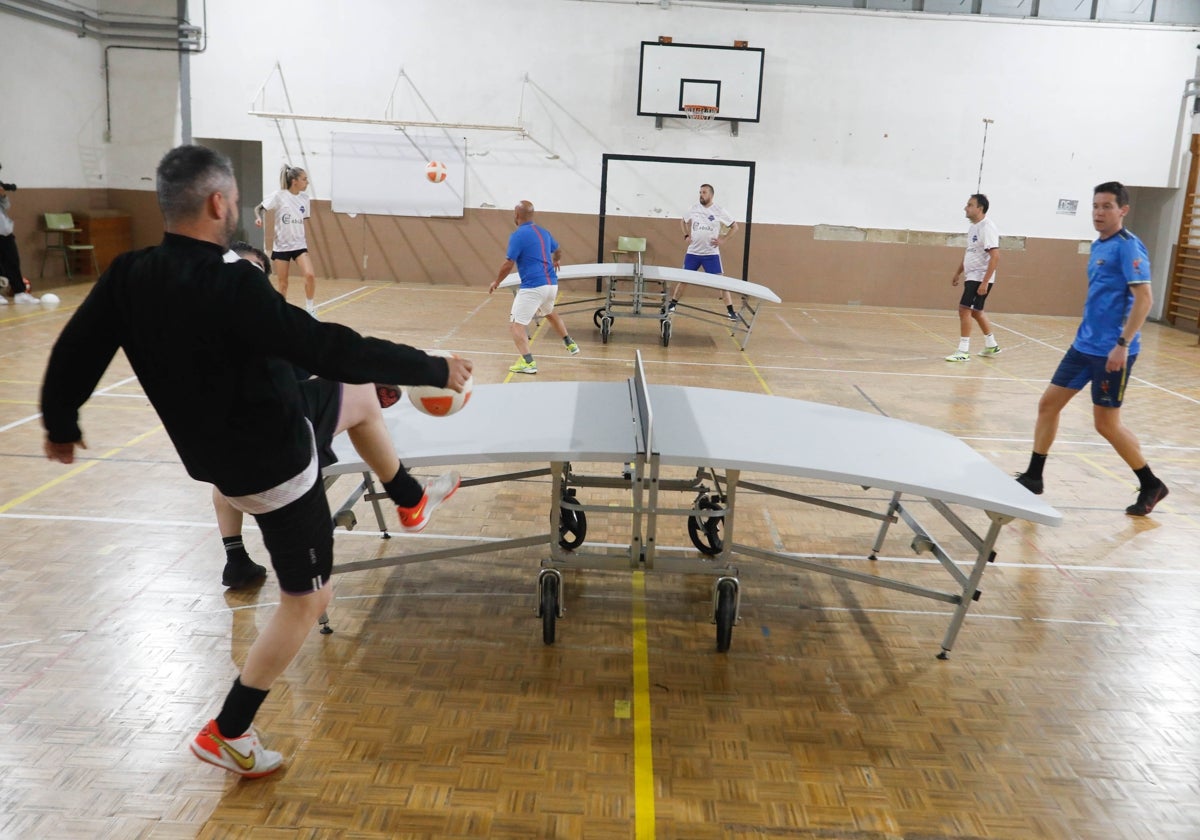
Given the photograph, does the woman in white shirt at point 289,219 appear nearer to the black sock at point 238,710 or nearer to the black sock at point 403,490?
the black sock at point 403,490

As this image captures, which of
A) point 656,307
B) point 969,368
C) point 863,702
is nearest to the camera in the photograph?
point 863,702

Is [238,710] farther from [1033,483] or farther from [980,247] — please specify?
[980,247]

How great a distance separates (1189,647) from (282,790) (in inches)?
154

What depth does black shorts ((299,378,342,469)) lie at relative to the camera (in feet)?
10.5

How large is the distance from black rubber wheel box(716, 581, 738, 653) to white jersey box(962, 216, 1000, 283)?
9236 millimetres

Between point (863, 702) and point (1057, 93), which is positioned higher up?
point (1057, 93)

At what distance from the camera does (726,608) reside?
13.2ft

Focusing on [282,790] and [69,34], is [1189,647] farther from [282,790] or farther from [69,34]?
[69,34]

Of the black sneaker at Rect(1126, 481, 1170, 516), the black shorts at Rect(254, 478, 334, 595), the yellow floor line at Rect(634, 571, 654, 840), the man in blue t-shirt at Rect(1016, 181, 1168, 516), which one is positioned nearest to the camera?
the black shorts at Rect(254, 478, 334, 595)

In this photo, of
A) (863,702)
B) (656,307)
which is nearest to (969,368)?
(656,307)

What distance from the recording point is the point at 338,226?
17.7m

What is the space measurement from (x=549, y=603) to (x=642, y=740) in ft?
2.65

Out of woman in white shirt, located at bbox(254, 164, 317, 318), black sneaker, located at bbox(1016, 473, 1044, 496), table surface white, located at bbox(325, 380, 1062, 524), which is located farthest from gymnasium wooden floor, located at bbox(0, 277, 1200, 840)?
woman in white shirt, located at bbox(254, 164, 317, 318)

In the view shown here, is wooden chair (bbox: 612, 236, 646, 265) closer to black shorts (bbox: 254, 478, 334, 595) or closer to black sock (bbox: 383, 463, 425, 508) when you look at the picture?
black sock (bbox: 383, 463, 425, 508)
